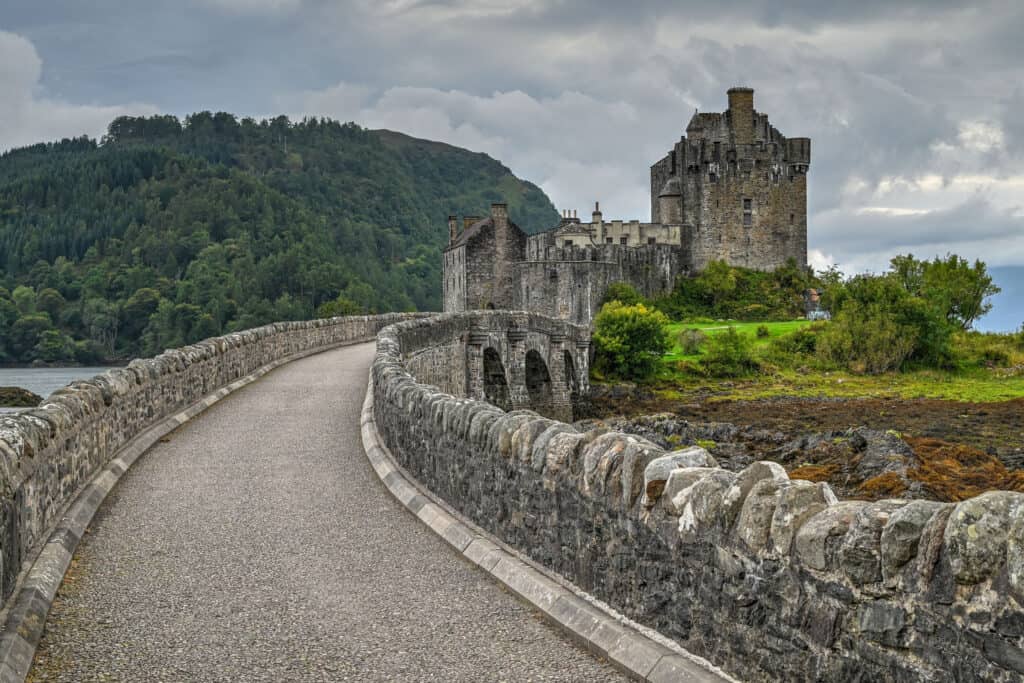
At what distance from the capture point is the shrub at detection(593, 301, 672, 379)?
47.6 m

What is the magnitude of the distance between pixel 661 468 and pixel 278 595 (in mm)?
2524

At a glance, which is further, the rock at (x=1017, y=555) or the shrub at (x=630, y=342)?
the shrub at (x=630, y=342)

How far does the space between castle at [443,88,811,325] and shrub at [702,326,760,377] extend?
11917 millimetres

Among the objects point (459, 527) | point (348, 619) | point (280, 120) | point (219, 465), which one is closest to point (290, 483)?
point (219, 465)

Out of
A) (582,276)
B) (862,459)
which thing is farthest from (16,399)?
(582,276)

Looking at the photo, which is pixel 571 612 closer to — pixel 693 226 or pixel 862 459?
pixel 862 459

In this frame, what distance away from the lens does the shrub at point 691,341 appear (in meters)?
49.8

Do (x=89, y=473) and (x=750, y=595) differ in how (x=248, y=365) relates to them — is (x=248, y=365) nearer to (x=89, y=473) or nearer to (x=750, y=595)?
(x=89, y=473)

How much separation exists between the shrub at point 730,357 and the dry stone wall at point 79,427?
1181 inches

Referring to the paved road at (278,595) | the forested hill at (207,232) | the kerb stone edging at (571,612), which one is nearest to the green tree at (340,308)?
the forested hill at (207,232)

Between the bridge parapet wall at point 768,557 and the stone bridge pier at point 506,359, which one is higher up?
the bridge parapet wall at point 768,557

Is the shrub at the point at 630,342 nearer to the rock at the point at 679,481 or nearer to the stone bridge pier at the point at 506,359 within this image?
the stone bridge pier at the point at 506,359

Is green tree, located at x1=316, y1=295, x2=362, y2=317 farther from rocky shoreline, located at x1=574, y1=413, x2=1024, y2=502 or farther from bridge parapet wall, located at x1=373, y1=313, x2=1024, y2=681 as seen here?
bridge parapet wall, located at x1=373, y1=313, x2=1024, y2=681

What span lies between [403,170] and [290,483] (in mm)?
162637
